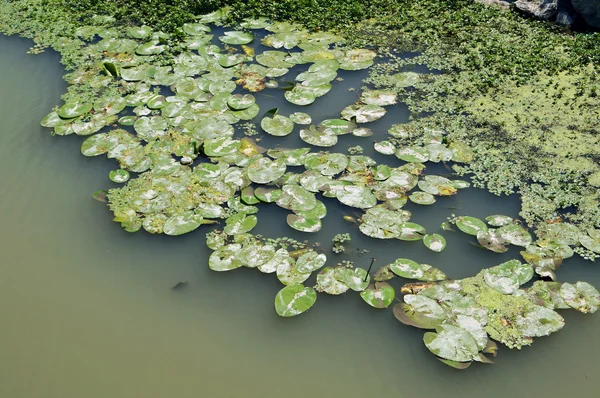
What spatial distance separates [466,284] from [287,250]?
1308 millimetres

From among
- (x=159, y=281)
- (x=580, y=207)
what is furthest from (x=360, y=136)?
(x=159, y=281)

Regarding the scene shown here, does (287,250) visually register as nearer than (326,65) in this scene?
Yes

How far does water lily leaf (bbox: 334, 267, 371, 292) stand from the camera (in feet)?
12.4

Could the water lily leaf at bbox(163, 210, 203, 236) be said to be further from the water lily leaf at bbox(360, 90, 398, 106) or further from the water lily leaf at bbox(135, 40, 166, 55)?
the water lily leaf at bbox(135, 40, 166, 55)

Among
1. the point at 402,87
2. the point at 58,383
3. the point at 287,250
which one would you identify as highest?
the point at 402,87

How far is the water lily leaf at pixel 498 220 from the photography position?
4191mm

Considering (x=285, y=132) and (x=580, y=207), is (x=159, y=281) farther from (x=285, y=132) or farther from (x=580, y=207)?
(x=580, y=207)

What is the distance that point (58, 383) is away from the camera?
3.49m

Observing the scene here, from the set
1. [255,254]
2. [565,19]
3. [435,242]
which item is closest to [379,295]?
[435,242]

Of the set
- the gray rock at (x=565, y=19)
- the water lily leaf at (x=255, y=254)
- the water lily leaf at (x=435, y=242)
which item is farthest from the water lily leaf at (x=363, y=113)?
→ the gray rock at (x=565, y=19)

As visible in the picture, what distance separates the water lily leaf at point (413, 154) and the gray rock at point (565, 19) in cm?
291

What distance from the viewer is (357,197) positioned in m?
4.38

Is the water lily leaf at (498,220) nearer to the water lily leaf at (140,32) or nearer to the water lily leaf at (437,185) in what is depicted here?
the water lily leaf at (437,185)

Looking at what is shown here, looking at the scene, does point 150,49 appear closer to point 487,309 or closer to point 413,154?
point 413,154
